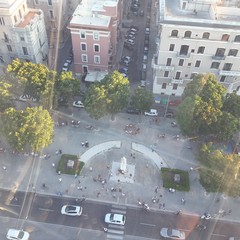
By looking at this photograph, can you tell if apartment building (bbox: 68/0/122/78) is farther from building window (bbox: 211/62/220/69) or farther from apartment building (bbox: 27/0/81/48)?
building window (bbox: 211/62/220/69)

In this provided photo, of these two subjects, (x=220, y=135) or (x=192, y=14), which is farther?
(x=192, y=14)

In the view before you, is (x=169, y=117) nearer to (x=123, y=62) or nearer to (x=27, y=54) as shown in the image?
(x=123, y=62)

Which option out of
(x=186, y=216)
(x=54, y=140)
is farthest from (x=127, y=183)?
(x=54, y=140)

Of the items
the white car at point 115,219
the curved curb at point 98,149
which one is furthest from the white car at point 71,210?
the curved curb at point 98,149

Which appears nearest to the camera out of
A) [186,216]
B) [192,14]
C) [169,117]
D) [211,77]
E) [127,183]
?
[186,216]

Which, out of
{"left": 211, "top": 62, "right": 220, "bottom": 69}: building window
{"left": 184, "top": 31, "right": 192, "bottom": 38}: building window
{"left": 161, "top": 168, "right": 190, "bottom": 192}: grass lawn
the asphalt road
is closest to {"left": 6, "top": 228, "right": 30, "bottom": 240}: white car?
the asphalt road

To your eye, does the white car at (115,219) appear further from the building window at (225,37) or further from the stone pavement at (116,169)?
the building window at (225,37)
